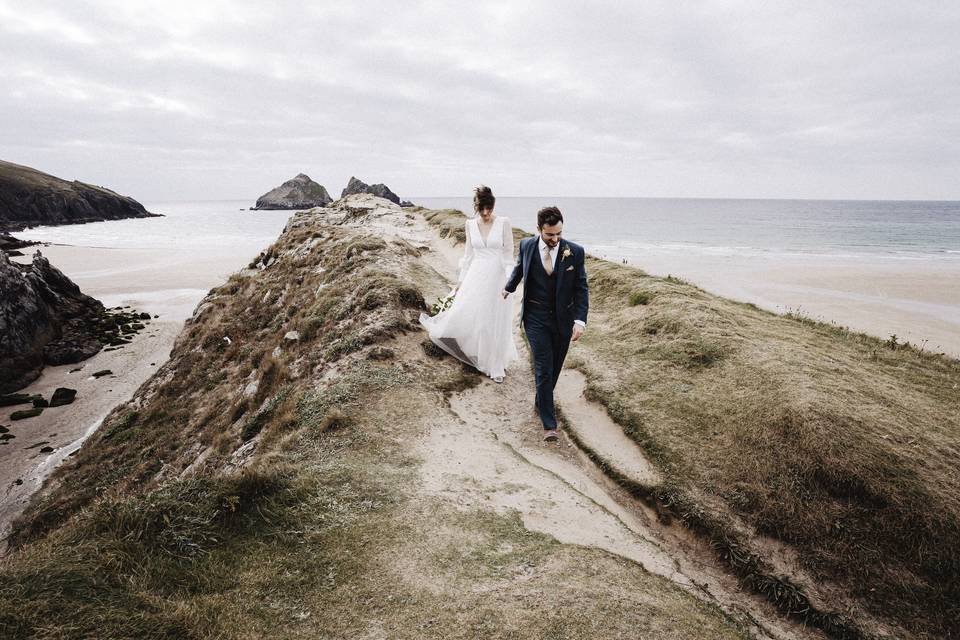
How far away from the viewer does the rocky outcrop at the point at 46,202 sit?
97.3 m

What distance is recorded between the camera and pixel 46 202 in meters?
103

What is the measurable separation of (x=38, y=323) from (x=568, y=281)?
31815 millimetres

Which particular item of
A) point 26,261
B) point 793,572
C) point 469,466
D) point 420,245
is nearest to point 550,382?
point 469,466

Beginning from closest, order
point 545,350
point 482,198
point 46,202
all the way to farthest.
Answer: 1. point 545,350
2. point 482,198
3. point 46,202

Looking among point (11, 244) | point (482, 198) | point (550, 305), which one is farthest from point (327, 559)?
point (11, 244)

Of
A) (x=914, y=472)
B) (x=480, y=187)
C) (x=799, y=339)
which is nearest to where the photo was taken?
(x=914, y=472)

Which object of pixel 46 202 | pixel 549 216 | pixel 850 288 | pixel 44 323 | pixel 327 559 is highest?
pixel 46 202

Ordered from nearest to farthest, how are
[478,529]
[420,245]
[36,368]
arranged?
[478,529], [36,368], [420,245]

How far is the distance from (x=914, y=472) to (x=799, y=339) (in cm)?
594

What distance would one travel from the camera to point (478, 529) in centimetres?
514

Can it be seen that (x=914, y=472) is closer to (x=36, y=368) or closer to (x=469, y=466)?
(x=469, y=466)

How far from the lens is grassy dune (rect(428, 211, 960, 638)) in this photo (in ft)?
17.0

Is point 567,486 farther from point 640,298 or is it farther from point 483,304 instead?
point 640,298

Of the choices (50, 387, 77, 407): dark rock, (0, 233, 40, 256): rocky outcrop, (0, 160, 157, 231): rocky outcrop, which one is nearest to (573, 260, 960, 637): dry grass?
(50, 387, 77, 407): dark rock
